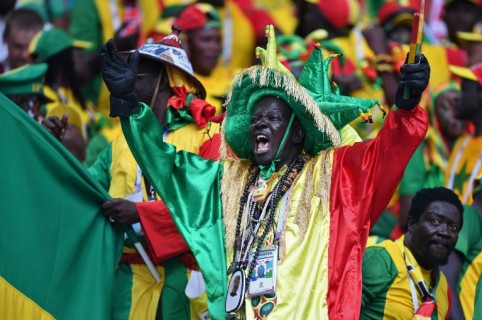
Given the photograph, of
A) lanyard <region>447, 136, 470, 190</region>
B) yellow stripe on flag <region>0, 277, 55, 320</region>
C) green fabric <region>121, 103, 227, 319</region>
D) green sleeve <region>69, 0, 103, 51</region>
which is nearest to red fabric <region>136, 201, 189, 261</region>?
green fabric <region>121, 103, 227, 319</region>

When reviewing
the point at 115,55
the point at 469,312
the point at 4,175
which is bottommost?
the point at 469,312

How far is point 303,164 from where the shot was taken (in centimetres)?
804

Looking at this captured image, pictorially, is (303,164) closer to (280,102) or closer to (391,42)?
(280,102)

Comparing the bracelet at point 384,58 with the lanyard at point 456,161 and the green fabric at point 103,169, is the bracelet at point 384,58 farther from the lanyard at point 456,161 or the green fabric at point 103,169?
the green fabric at point 103,169

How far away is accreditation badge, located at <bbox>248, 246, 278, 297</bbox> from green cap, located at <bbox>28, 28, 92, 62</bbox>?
5.49 meters

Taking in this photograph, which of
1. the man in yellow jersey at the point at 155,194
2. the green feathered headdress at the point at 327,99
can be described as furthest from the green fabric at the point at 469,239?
the man in yellow jersey at the point at 155,194

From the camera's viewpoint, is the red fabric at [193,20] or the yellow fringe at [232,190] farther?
the red fabric at [193,20]

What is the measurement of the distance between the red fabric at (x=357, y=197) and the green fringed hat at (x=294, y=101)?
0.76ft

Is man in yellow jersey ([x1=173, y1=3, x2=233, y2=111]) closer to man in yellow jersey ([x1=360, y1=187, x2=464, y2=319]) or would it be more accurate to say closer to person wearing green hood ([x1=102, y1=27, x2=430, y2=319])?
man in yellow jersey ([x1=360, y1=187, x2=464, y2=319])

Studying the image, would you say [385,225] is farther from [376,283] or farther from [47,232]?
[47,232]

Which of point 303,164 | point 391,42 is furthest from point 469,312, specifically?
point 391,42

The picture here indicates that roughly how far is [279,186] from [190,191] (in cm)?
60

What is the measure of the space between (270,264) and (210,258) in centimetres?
46

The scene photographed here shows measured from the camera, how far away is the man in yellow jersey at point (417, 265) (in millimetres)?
8539
